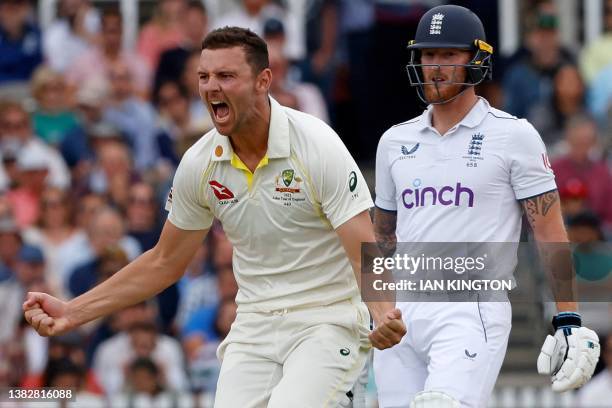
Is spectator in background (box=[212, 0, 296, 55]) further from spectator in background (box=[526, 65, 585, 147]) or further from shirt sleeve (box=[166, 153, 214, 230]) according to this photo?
shirt sleeve (box=[166, 153, 214, 230])

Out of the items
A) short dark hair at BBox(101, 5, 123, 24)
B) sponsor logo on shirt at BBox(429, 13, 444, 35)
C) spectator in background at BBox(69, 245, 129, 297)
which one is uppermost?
sponsor logo on shirt at BBox(429, 13, 444, 35)

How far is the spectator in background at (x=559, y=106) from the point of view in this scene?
13711 mm

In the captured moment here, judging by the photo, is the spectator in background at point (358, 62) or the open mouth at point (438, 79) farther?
the spectator in background at point (358, 62)

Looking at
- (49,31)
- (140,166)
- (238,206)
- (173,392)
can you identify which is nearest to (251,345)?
(238,206)

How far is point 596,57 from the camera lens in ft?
46.0

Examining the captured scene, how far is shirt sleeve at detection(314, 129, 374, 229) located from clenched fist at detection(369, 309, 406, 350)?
570 mm

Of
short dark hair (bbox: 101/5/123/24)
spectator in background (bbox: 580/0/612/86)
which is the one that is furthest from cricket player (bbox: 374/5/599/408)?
short dark hair (bbox: 101/5/123/24)

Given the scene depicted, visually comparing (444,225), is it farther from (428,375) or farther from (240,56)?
(240,56)

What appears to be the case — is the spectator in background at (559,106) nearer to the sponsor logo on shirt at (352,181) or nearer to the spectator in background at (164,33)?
the spectator in background at (164,33)

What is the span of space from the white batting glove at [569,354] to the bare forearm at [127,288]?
1.82 metres

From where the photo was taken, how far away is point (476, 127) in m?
7.52

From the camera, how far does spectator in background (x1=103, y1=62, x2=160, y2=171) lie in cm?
1359

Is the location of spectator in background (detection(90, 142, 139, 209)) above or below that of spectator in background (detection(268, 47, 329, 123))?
below

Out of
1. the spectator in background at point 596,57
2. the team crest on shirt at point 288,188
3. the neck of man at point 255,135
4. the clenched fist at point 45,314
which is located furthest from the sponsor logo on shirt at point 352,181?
the spectator in background at point 596,57
